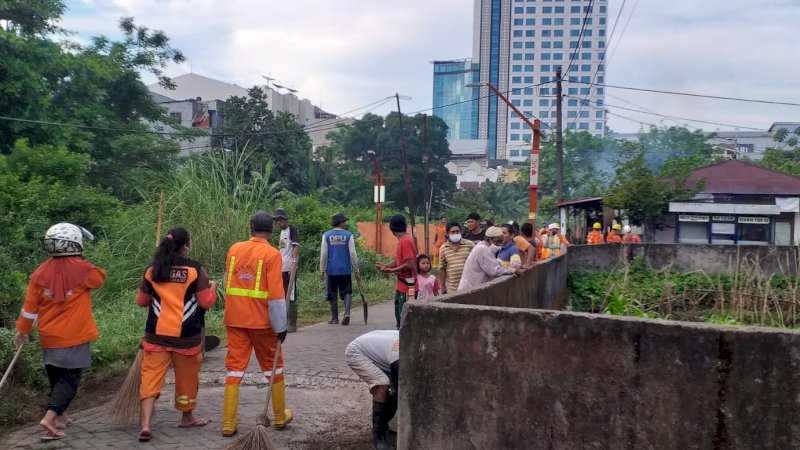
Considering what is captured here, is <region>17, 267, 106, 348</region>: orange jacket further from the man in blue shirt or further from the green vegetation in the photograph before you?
the green vegetation

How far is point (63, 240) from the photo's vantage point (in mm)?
5426

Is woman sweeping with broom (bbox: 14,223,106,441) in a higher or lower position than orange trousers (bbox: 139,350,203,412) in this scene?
higher

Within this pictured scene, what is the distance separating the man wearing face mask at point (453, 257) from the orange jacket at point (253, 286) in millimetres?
3463

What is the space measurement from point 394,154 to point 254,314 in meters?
52.3

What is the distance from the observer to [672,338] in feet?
11.1

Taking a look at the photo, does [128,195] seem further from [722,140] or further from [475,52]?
[475,52]

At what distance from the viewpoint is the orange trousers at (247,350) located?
556 cm

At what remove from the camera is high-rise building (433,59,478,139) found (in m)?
135

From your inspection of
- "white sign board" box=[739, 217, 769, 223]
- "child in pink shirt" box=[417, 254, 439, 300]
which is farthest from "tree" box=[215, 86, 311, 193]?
"child in pink shirt" box=[417, 254, 439, 300]

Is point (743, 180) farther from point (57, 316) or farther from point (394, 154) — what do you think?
point (394, 154)

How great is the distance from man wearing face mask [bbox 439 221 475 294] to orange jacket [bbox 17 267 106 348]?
4360 millimetres

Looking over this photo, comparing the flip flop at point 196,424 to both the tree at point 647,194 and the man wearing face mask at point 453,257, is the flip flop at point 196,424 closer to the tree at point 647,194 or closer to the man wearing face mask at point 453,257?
the man wearing face mask at point 453,257

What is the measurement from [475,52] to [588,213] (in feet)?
342

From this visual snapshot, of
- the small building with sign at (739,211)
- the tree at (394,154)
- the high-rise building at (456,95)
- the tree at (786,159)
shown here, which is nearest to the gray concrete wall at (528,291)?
the small building with sign at (739,211)
